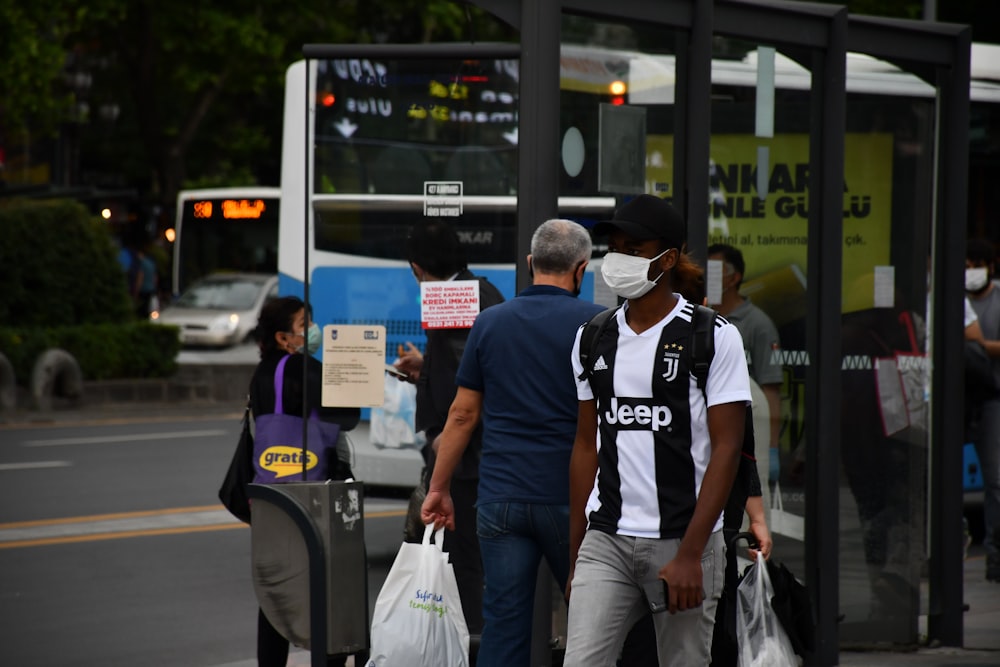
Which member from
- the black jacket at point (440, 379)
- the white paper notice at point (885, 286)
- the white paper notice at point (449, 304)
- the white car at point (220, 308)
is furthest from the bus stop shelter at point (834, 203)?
the white car at point (220, 308)

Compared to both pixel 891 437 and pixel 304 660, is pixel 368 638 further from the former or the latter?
pixel 891 437

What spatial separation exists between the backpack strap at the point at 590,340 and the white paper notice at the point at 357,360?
1947 millimetres

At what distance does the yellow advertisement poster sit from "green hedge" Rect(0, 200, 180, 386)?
43.2ft

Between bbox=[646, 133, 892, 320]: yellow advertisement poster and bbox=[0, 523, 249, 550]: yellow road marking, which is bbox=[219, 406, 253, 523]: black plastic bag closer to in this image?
bbox=[646, 133, 892, 320]: yellow advertisement poster

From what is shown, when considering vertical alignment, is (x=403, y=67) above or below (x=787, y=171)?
above

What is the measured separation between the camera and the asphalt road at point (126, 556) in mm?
7220

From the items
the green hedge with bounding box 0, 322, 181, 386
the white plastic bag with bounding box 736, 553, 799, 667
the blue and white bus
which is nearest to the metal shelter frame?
the blue and white bus

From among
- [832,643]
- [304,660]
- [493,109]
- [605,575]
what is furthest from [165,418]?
[605,575]

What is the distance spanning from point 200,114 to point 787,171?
84.0 feet

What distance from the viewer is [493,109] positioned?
858 centimetres

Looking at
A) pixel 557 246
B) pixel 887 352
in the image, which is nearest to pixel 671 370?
pixel 557 246

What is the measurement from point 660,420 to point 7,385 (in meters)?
15.1

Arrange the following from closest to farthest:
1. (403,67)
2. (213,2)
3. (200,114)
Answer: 1. (403,67)
2. (213,2)
3. (200,114)

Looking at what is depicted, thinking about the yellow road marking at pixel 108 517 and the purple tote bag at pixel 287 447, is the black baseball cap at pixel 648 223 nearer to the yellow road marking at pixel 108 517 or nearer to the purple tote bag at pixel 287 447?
the purple tote bag at pixel 287 447
